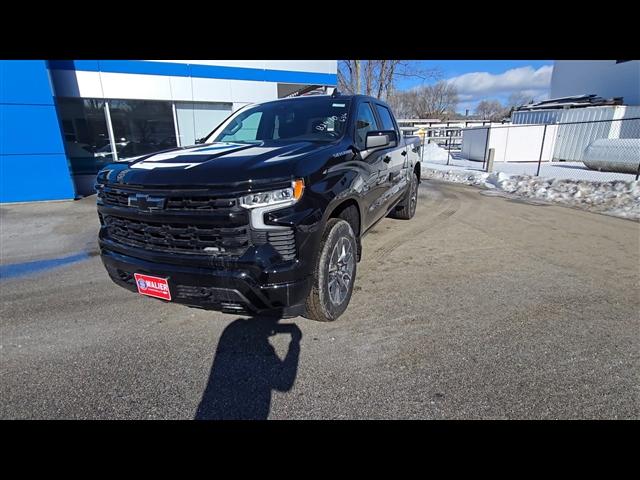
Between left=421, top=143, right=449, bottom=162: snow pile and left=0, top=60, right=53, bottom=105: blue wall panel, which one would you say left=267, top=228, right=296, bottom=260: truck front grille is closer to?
left=0, top=60, right=53, bottom=105: blue wall panel

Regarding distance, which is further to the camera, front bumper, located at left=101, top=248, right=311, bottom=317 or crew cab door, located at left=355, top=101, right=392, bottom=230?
crew cab door, located at left=355, top=101, right=392, bottom=230

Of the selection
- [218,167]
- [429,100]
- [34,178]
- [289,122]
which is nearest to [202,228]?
[218,167]

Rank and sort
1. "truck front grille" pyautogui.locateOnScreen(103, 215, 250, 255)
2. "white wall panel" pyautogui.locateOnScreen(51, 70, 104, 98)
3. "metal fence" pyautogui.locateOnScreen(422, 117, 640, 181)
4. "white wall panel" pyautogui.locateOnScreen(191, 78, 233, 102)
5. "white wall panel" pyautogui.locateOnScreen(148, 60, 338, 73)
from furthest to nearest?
1. "metal fence" pyautogui.locateOnScreen(422, 117, 640, 181)
2. "white wall panel" pyautogui.locateOnScreen(148, 60, 338, 73)
3. "white wall panel" pyautogui.locateOnScreen(191, 78, 233, 102)
4. "white wall panel" pyautogui.locateOnScreen(51, 70, 104, 98)
5. "truck front grille" pyautogui.locateOnScreen(103, 215, 250, 255)

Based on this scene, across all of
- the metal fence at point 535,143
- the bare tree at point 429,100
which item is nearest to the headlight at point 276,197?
the metal fence at point 535,143

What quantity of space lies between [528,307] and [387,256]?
5.86ft

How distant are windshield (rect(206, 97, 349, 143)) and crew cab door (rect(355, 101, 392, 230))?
25 cm

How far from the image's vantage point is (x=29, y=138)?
890 centimetres

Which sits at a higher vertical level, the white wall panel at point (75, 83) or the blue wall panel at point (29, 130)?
the white wall panel at point (75, 83)

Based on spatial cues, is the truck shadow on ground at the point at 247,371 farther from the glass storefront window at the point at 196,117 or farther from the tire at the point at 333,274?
the glass storefront window at the point at 196,117

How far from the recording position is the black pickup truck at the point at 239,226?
219 centimetres

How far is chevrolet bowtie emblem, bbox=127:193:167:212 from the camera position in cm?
232

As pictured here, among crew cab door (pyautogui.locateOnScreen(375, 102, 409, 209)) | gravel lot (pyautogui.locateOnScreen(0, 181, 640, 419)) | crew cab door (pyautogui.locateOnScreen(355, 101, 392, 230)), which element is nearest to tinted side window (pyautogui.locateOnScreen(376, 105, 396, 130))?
crew cab door (pyautogui.locateOnScreen(375, 102, 409, 209))

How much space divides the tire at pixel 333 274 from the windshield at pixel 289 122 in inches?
36.3
